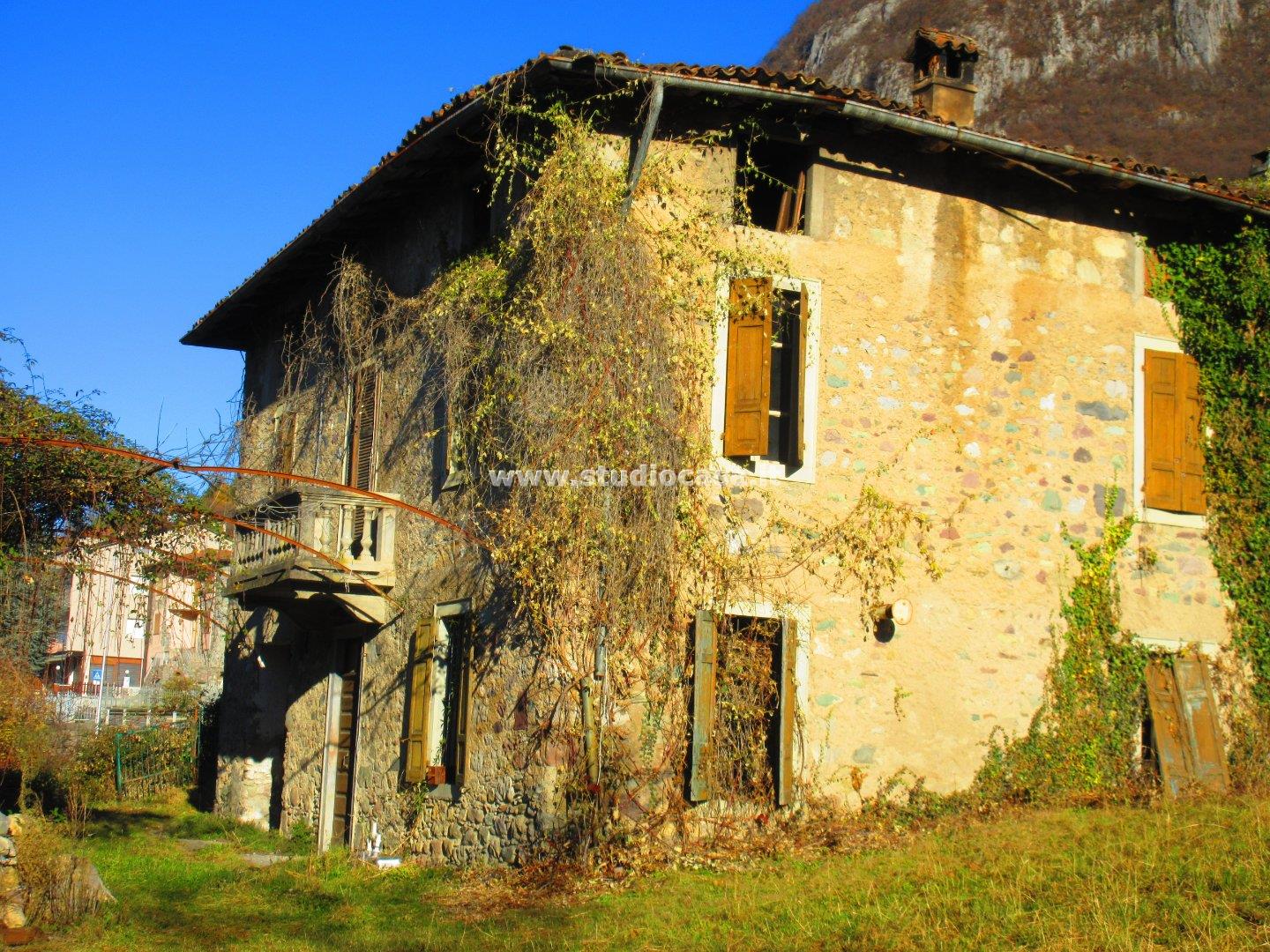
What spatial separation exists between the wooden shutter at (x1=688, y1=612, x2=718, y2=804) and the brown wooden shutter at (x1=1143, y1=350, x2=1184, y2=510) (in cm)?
466

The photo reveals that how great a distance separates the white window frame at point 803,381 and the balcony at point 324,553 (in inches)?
149

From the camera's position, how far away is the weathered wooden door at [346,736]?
44.0 feet

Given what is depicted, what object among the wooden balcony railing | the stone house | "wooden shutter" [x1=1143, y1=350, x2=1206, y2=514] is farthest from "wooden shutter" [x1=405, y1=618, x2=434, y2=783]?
"wooden shutter" [x1=1143, y1=350, x2=1206, y2=514]

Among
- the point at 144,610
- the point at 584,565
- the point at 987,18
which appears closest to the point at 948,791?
the point at 584,565

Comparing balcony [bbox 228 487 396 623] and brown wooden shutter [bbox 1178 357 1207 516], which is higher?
brown wooden shutter [bbox 1178 357 1207 516]

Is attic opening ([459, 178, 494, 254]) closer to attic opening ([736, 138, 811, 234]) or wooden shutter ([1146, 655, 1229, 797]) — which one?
attic opening ([736, 138, 811, 234])

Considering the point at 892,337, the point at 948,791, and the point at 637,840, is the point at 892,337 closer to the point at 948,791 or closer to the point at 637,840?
the point at 948,791

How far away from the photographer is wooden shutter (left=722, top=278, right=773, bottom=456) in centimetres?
1062

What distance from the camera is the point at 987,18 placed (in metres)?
53.5

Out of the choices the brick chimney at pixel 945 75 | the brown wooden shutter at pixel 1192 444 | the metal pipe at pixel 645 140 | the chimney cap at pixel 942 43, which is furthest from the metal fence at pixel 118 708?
the brown wooden shutter at pixel 1192 444

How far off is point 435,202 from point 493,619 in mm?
4579

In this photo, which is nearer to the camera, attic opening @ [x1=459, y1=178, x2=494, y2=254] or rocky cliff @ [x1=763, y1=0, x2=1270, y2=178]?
attic opening @ [x1=459, y1=178, x2=494, y2=254]

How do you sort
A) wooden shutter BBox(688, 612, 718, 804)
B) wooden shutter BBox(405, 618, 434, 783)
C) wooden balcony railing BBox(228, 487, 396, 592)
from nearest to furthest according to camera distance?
wooden shutter BBox(688, 612, 718, 804) < wooden shutter BBox(405, 618, 434, 783) < wooden balcony railing BBox(228, 487, 396, 592)

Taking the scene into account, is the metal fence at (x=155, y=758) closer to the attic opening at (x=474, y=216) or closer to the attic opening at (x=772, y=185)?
the attic opening at (x=474, y=216)
